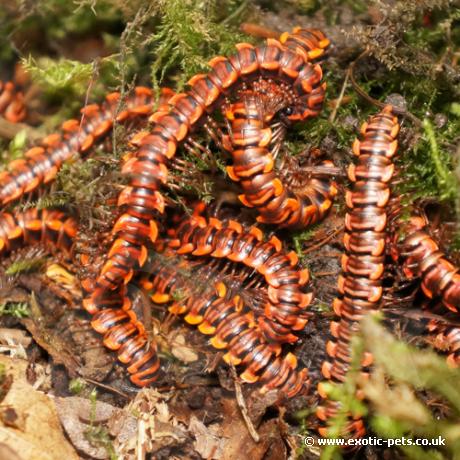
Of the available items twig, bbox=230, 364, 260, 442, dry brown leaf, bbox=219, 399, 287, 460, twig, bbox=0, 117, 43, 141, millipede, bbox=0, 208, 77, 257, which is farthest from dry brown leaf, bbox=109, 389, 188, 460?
twig, bbox=0, 117, 43, 141

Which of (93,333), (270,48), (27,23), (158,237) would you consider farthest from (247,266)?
(27,23)

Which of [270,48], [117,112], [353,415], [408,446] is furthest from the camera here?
[117,112]

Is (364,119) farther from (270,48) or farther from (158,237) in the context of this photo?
(158,237)

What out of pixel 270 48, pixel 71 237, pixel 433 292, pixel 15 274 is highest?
Result: pixel 270 48

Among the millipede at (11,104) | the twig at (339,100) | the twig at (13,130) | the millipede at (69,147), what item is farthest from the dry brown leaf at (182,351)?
the millipede at (11,104)

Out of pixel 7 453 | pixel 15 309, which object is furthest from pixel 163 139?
pixel 7 453

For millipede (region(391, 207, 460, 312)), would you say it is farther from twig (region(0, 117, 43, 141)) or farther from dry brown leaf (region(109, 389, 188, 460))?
twig (region(0, 117, 43, 141))

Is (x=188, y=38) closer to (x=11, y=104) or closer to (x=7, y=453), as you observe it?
(x=11, y=104)
